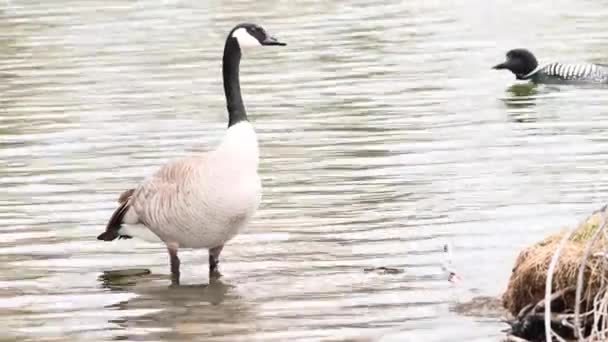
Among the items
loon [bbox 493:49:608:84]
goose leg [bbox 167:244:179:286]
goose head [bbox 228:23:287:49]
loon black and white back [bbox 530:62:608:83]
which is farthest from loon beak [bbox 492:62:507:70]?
goose leg [bbox 167:244:179:286]

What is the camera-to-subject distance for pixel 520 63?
21.2 m

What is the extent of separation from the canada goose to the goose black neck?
0.01m

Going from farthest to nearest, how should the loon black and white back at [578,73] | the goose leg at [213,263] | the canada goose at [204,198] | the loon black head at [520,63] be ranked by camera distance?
the loon black head at [520,63] → the loon black and white back at [578,73] → the goose leg at [213,263] → the canada goose at [204,198]

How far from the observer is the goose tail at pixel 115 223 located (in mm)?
11219

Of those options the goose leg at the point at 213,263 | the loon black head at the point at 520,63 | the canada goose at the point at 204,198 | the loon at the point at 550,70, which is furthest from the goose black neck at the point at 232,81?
the loon black head at the point at 520,63

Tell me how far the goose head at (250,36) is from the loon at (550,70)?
9.39 m

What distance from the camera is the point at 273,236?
12406 millimetres

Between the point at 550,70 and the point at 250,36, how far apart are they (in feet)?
32.8

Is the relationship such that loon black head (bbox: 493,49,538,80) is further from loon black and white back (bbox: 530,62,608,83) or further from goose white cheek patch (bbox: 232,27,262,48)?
goose white cheek patch (bbox: 232,27,262,48)

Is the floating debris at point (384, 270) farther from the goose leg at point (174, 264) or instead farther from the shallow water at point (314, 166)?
the goose leg at point (174, 264)

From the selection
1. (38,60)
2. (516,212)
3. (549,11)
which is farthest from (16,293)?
(549,11)

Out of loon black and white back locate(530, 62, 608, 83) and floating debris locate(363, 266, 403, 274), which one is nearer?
floating debris locate(363, 266, 403, 274)

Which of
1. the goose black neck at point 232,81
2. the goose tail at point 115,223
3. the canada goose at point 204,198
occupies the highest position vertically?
the goose black neck at point 232,81

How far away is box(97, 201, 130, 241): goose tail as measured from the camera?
442 inches
